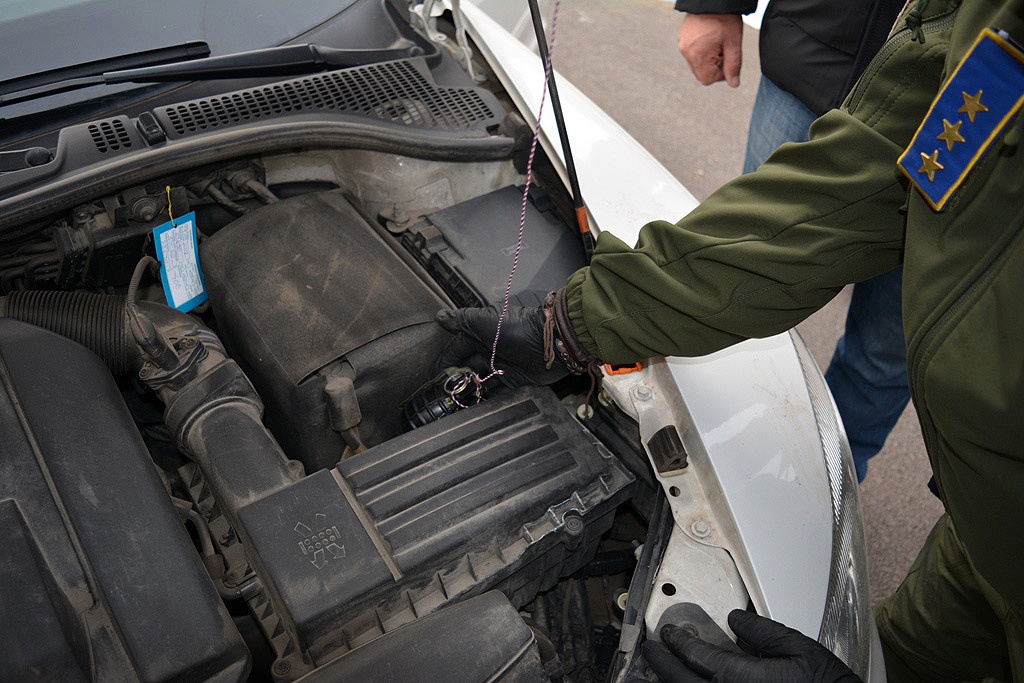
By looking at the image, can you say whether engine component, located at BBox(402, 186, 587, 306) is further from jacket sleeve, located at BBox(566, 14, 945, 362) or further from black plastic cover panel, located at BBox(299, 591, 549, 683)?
black plastic cover panel, located at BBox(299, 591, 549, 683)

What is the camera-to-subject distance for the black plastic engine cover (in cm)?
102

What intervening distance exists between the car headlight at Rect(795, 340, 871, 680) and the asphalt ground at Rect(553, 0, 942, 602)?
933 mm

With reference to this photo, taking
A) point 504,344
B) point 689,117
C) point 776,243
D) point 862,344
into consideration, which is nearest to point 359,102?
point 504,344

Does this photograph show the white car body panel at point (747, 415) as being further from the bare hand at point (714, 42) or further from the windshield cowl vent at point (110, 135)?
the windshield cowl vent at point (110, 135)

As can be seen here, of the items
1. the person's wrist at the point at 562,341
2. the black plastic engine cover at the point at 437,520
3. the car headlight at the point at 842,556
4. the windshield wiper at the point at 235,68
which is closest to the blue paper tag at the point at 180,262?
the windshield wiper at the point at 235,68

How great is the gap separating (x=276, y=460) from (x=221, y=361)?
0.73ft

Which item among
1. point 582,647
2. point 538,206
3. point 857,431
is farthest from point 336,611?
point 857,431

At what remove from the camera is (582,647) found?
1293 mm

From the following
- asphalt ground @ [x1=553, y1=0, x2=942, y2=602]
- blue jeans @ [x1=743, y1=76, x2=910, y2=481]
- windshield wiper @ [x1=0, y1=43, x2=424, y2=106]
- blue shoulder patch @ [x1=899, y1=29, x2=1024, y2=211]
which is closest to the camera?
blue shoulder patch @ [x1=899, y1=29, x2=1024, y2=211]

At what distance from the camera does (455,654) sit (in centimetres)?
91

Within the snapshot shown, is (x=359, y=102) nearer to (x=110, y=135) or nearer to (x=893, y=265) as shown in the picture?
(x=110, y=135)

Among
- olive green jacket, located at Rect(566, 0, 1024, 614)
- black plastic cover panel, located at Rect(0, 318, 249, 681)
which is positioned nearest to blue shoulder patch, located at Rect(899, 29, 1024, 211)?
olive green jacket, located at Rect(566, 0, 1024, 614)

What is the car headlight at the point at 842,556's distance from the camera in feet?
3.84

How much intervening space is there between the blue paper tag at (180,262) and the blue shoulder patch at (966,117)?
1140 millimetres
